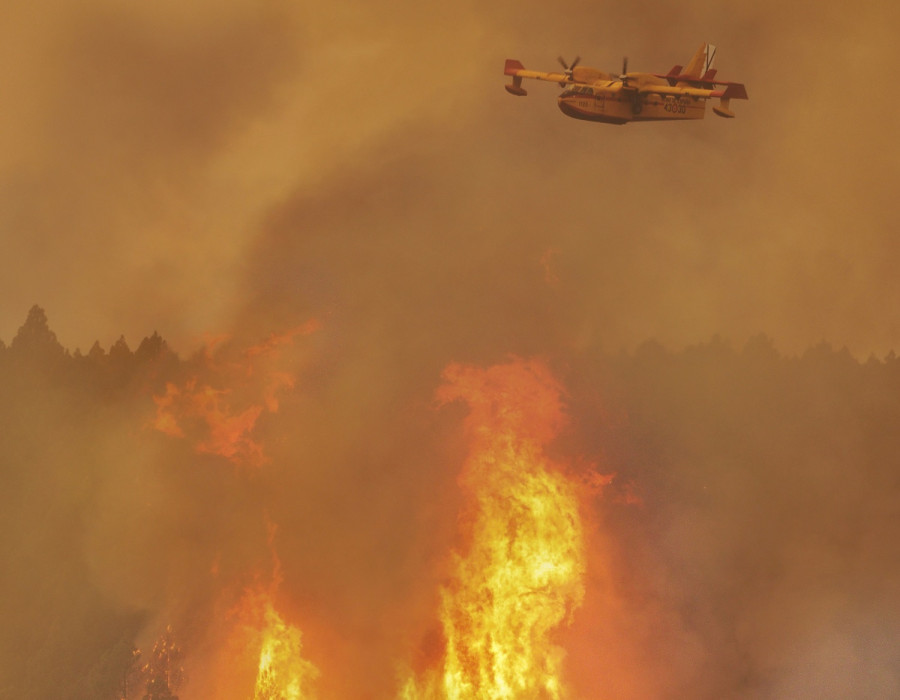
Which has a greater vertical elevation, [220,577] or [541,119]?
[541,119]

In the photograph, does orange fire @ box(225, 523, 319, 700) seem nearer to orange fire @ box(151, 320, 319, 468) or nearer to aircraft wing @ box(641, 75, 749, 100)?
orange fire @ box(151, 320, 319, 468)

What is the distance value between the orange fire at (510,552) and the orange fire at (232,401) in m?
6.02

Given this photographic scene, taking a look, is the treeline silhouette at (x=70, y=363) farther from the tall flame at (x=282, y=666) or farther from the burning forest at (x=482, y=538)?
the tall flame at (x=282, y=666)

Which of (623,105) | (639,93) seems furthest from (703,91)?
(623,105)

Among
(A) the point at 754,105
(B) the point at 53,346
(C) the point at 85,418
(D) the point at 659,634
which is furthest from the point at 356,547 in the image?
(A) the point at 754,105

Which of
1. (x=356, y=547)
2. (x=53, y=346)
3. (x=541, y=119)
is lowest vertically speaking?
(x=356, y=547)

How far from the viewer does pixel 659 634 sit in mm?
28109

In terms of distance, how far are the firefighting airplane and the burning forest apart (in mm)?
9151

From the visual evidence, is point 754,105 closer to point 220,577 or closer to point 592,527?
point 592,527

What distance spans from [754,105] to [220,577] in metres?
23.7

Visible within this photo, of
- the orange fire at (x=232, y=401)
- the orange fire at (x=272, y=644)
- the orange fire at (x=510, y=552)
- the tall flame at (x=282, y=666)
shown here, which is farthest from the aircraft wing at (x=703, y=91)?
the tall flame at (x=282, y=666)

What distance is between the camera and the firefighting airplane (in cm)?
2347

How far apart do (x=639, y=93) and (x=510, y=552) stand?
14.1 meters

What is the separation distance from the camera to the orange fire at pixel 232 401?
31.6 metres
